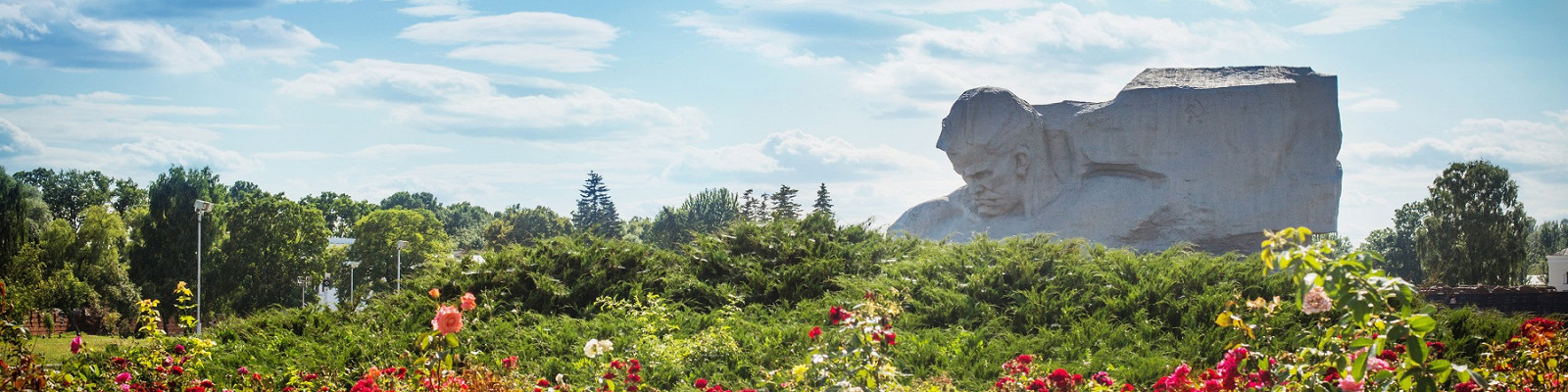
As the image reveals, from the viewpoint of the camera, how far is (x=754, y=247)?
32.0 feet

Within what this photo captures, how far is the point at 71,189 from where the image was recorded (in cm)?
4919

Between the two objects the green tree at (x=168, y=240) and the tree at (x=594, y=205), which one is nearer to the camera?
the green tree at (x=168, y=240)

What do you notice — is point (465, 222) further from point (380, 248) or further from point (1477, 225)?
point (1477, 225)

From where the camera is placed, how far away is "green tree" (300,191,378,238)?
182ft

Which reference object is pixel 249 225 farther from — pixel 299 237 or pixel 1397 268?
pixel 1397 268

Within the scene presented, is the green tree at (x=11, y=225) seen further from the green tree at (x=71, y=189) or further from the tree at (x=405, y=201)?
the tree at (x=405, y=201)

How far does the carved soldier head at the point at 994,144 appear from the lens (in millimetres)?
21156

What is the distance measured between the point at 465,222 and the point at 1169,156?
66.5 metres

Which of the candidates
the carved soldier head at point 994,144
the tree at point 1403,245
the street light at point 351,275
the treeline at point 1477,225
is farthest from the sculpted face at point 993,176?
the tree at point 1403,245

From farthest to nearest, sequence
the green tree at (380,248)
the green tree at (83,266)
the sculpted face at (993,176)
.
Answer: the green tree at (380,248) < the green tree at (83,266) < the sculpted face at (993,176)

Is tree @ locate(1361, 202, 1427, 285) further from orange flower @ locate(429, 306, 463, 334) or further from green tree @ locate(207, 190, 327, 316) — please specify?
orange flower @ locate(429, 306, 463, 334)

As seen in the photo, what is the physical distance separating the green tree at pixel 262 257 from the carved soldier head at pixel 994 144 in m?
23.9

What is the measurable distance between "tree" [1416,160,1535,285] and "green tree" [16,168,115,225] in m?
51.4

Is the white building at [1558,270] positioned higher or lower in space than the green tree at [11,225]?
lower
